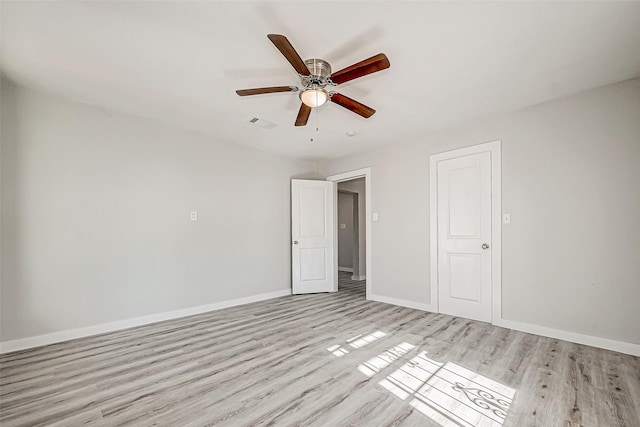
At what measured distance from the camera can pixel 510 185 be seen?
325 cm

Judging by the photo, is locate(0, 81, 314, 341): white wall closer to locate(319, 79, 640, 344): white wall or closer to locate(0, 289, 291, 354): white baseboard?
locate(0, 289, 291, 354): white baseboard

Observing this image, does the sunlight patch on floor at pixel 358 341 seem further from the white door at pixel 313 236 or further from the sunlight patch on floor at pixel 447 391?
the white door at pixel 313 236

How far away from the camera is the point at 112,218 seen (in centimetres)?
328

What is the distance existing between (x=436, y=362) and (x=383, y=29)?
2.64 m

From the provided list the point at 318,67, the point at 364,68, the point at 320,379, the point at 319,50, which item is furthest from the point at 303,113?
the point at 320,379

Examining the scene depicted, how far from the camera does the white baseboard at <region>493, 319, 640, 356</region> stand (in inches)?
99.7

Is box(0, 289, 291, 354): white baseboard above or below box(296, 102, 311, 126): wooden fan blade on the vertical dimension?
below

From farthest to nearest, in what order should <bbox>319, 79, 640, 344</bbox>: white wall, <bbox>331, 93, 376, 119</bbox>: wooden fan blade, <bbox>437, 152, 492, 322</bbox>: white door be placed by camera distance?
<bbox>437, 152, 492, 322</bbox>: white door, <bbox>319, 79, 640, 344</bbox>: white wall, <bbox>331, 93, 376, 119</bbox>: wooden fan blade

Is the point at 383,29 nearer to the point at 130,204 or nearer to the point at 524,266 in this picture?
the point at 524,266

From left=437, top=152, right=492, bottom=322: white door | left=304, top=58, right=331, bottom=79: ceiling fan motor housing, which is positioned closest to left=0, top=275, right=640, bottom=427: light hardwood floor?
left=437, top=152, right=492, bottom=322: white door

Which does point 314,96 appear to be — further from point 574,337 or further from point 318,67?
point 574,337

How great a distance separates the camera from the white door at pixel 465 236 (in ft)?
11.3

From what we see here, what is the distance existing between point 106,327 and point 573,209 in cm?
515

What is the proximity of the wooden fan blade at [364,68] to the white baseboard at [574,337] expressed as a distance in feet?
10.2
